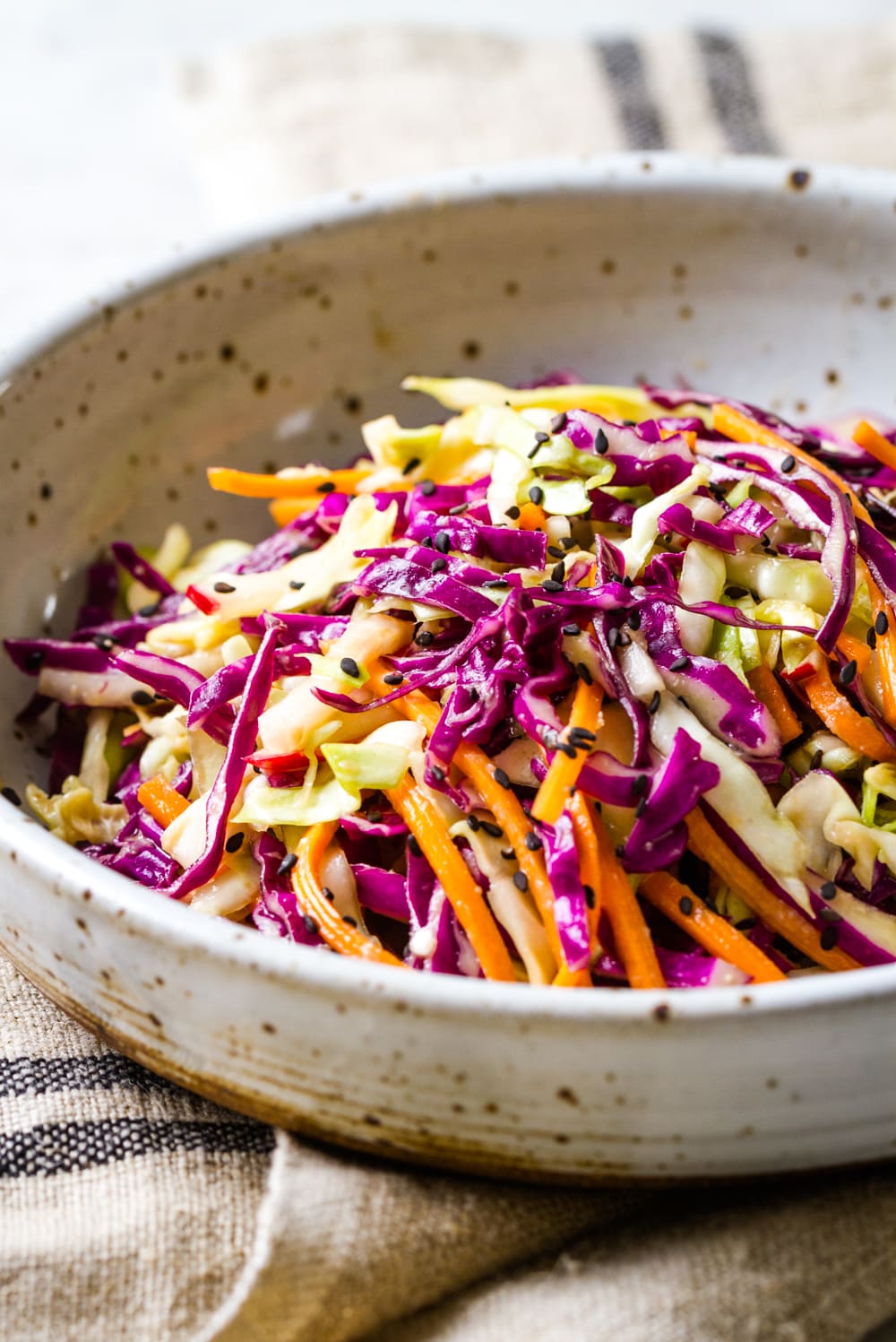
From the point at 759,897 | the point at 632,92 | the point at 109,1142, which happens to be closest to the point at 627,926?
the point at 759,897

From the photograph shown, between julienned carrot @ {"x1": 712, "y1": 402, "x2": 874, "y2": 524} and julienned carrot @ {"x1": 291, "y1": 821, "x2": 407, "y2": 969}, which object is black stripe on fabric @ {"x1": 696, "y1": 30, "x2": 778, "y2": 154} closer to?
julienned carrot @ {"x1": 712, "y1": 402, "x2": 874, "y2": 524}

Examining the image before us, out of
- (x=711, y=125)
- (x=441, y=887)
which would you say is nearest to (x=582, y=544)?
(x=441, y=887)

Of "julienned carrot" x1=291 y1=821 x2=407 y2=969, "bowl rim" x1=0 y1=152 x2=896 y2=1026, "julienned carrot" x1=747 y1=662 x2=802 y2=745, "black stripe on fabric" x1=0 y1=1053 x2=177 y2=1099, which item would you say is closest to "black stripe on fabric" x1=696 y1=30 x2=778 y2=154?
"julienned carrot" x1=747 y1=662 x2=802 y2=745

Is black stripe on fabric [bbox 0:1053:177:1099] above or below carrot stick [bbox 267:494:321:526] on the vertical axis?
below

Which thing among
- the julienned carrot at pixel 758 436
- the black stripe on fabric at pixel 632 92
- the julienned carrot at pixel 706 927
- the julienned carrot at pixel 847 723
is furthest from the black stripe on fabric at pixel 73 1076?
the black stripe on fabric at pixel 632 92

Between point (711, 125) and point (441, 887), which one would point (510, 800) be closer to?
point (441, 887)

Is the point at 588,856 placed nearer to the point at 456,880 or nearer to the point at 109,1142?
the point at 456,880

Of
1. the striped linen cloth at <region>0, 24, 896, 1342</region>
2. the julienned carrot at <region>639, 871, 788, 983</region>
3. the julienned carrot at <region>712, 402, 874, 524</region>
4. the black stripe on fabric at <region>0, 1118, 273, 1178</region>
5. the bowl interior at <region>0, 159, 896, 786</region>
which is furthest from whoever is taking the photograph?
the bowl interior at <region>0, 159, 896, 786</region>
